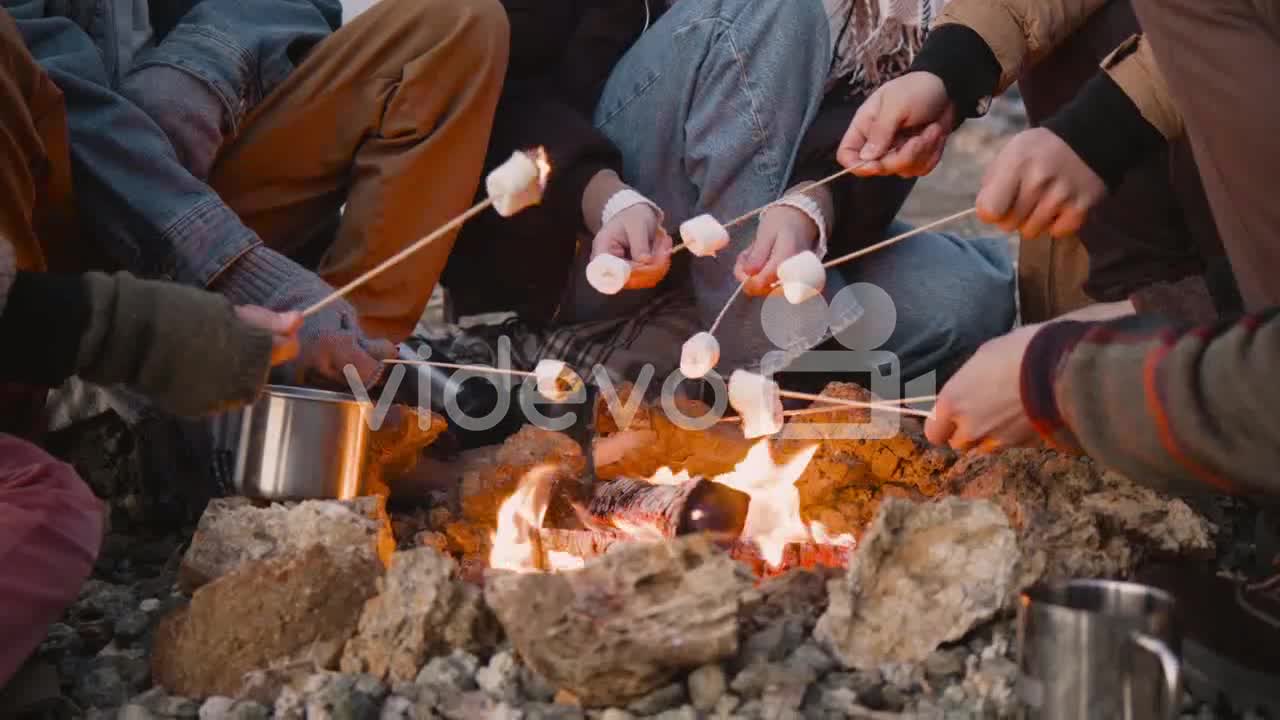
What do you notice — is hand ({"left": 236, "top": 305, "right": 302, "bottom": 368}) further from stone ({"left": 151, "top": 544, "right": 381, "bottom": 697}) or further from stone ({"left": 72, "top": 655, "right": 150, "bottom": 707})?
stone ({"left": 72, "top": 655, "right": 150, "bottom": 707})

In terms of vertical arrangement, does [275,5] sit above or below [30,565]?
above

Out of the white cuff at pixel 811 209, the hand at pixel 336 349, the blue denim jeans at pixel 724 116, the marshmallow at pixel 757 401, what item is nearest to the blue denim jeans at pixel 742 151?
the blue denim jeans at pixel 724 116

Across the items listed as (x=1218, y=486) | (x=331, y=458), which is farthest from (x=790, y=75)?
(x=1218, y=486)

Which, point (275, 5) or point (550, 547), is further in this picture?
point (275, 5)

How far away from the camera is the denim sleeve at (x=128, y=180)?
2484mm

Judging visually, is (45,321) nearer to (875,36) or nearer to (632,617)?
(632,617)

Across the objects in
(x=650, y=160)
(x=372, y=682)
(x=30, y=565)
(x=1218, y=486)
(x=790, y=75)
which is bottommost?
(x=372, y=682)

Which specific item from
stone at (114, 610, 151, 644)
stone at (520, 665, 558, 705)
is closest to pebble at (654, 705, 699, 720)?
stone at (520, 665, 558, 705)

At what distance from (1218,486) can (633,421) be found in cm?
154

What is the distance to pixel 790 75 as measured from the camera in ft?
10.1

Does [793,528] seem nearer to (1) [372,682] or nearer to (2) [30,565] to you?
(1) [372,682]

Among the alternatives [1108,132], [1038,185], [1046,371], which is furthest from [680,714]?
[1108,132]

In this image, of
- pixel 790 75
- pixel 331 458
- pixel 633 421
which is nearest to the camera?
pixel 331 458

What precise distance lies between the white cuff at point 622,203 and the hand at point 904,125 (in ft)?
1.48
